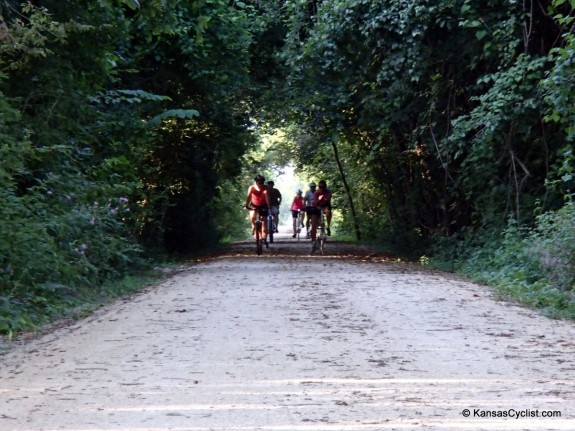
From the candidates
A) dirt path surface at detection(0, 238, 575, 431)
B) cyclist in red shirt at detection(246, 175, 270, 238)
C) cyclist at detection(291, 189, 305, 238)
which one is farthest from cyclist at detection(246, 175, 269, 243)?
cyclist at detection(291, 189, 305, 238)

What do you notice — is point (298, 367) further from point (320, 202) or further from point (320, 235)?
point (320, 235)

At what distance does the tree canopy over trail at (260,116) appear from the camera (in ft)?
41.2

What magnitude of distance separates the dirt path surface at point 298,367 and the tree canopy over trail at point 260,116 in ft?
5.98

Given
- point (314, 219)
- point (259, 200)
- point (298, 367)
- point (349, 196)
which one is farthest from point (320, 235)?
point (298, 367)

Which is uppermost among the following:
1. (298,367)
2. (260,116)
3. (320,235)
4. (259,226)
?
(260,116)

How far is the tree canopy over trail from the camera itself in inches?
495

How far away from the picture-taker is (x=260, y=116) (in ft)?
94.0

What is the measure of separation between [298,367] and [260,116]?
71.0ft

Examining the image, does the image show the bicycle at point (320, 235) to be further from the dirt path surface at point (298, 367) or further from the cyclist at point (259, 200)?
the dirt path surface at point (298, 367)

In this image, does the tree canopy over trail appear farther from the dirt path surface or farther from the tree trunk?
the tree trunk

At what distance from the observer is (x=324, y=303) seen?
39.2ft

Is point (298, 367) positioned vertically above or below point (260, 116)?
below

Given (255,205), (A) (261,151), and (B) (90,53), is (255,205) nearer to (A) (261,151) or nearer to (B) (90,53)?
(B) (90,53)

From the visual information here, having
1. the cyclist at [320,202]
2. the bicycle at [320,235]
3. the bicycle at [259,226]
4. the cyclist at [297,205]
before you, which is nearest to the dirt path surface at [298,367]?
the bicycle at [259,226]
